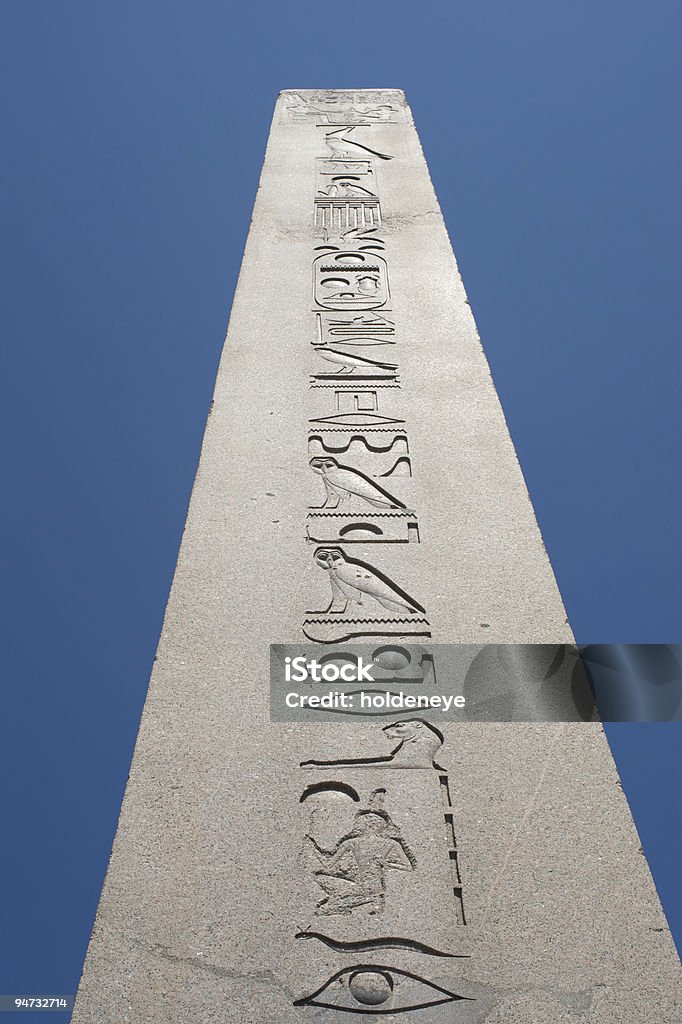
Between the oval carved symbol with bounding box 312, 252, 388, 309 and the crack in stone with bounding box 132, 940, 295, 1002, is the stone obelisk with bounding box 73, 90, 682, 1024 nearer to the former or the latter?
the crack in stone with bounding box 132, 940, 295, 1002

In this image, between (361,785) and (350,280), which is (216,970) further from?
(350,280)

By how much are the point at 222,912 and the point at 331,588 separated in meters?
0.92

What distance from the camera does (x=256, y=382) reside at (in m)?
3.71

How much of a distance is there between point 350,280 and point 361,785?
7.64ft

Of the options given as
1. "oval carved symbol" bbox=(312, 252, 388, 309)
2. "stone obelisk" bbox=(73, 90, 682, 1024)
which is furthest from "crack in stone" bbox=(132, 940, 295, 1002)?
"oval carved symbol" bbox=(312, 252, 388, 309)

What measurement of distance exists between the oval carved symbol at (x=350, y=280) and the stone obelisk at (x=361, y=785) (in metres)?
0.49

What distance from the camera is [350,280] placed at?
428 centimetres

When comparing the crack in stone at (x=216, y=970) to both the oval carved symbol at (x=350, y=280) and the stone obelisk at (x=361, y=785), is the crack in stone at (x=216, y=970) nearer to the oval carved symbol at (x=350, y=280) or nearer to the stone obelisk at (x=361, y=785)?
the stone obelisk at (x=361, y=785)

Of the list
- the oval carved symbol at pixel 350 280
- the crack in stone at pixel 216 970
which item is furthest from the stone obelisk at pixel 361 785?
the oval carved symbol at pixel 350 280

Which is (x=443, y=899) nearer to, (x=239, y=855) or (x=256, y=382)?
(x=239, y=855)

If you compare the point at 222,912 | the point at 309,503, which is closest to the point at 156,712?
the point at 222,912

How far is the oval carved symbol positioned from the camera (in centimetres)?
414

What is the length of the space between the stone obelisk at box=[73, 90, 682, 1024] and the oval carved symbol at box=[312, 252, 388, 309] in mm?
489

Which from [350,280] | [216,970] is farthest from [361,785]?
[350,280]
